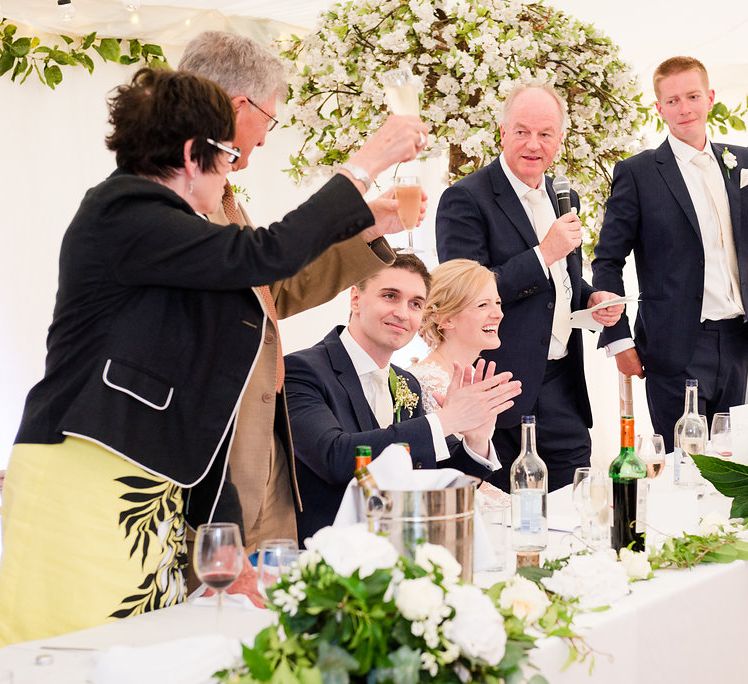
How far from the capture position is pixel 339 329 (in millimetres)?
2830

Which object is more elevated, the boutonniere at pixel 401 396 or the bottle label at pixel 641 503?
the boutonniere at pixel 401 396

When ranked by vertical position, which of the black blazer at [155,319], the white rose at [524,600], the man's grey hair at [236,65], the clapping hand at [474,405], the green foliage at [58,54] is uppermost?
the green foliage at [58,54]

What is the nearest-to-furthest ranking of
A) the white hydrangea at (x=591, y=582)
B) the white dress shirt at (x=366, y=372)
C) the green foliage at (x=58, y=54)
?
the white hydrangea at (x=591, y=582), the white dress shirt at (x=366, y=372), the green foliage at (x=58, y=54)

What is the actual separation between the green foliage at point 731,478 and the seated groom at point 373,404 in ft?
1.44

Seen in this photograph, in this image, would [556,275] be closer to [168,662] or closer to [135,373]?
[135,373]

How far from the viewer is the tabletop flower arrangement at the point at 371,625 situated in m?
1.16

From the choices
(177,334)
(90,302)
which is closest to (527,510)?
(177,334)

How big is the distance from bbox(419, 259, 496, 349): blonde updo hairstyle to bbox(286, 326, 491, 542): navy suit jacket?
0.65 meters

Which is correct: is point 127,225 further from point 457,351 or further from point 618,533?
point 457,351

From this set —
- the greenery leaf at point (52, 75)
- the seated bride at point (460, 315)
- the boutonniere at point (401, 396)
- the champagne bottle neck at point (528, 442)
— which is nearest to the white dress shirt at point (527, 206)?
the seated bride at point (460, 315)

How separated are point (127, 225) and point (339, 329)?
1.14 meters

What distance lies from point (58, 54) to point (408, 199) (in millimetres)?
2791

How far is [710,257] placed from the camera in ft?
13.1

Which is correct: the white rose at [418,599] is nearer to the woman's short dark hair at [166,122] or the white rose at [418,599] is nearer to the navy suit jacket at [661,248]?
the woman's short dark hair at [166,122]
